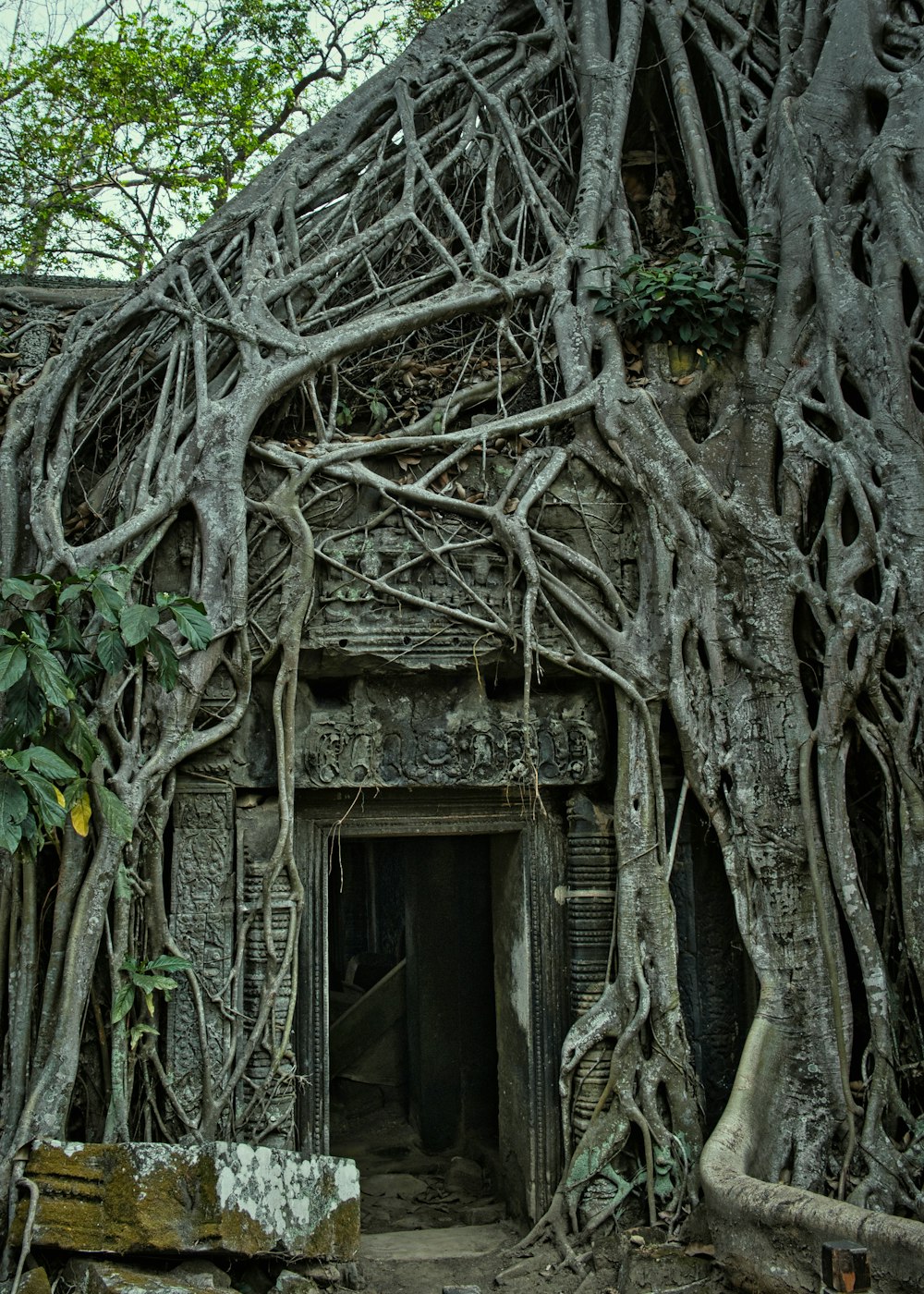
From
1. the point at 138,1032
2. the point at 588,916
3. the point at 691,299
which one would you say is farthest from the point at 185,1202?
the point at 691,299

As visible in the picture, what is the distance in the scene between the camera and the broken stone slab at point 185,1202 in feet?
10.9

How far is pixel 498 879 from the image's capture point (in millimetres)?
5188

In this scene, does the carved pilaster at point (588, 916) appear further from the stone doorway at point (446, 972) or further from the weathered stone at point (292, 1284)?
the weathered stone at point (292, 1284)

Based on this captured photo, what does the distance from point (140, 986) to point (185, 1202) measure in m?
0.74

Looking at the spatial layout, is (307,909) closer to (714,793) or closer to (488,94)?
(714,793)

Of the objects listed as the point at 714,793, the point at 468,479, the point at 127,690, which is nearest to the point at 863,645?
the point at 714,793

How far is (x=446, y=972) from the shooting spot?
6273 mm

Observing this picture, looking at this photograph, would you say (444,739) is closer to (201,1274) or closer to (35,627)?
(35,627)

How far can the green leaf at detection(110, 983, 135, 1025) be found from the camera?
3.83 meters

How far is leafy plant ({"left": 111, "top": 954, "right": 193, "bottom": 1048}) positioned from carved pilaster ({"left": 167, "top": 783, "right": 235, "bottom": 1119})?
21cm

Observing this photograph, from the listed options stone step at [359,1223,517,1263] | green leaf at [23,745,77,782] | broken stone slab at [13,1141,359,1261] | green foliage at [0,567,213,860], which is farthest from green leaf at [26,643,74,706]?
stone step at [359,1223,517,1263]

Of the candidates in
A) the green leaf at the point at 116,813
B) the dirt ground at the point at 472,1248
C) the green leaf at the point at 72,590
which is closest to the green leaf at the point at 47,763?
the green leaf at the point at 116,813

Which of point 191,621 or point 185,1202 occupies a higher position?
point 191,621

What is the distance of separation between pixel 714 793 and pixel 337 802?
4.71 ft
